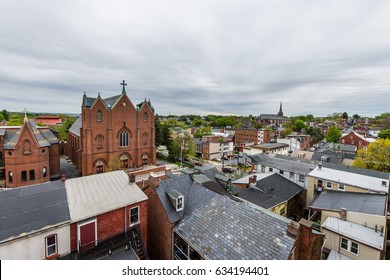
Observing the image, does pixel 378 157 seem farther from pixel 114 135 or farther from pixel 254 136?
pixel 254 136

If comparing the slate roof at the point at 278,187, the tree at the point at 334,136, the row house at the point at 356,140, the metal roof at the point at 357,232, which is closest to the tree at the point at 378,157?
the slate roof at the point at 278,187

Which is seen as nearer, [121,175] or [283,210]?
[121,175]

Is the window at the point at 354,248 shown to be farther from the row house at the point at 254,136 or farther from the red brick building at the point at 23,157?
the row house at the point at 254,136

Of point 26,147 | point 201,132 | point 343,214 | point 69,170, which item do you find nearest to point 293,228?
point 343,214

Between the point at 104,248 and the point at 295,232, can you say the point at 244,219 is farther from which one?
the point at 104,248

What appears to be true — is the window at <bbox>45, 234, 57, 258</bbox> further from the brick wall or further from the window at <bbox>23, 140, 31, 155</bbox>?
the window at <bbox>23, 140, 31, 155</bbox>

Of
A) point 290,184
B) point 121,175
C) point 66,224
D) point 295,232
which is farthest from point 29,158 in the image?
point 290,184

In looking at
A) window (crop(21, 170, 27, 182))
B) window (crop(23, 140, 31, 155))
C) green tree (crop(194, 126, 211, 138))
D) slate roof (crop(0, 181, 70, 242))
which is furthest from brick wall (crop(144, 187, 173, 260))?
green tree (crop(194, 126, 211, 138))
